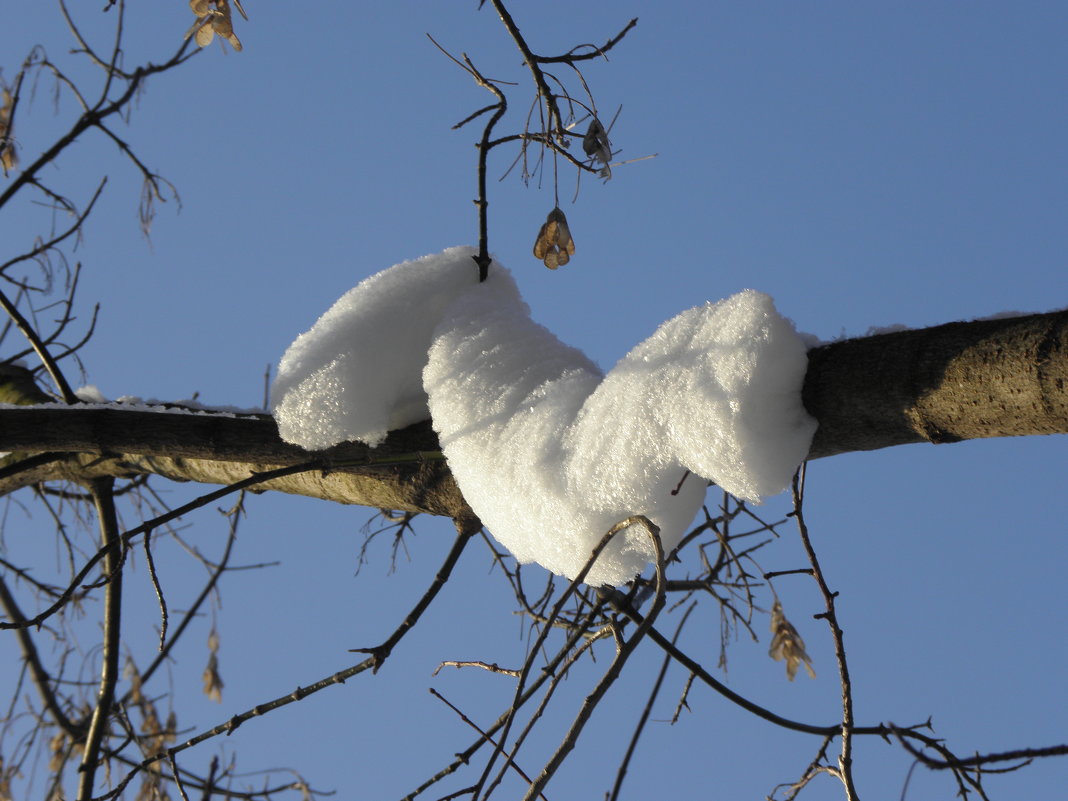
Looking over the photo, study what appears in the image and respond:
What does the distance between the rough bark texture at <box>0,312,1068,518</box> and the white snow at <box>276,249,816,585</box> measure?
0.05m

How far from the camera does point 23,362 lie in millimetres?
2113

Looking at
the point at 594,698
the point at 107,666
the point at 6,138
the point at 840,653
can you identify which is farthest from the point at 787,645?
the point at 6,138

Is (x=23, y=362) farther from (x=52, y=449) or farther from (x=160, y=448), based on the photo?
(x=160, y=448)

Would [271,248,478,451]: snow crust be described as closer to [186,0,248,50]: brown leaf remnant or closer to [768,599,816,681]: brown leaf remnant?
[186,0,248,50]: brown leaf remnant

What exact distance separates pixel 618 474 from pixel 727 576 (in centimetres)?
107

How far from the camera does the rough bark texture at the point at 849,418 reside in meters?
0.78

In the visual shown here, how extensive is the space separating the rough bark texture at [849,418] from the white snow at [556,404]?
0.15 ft

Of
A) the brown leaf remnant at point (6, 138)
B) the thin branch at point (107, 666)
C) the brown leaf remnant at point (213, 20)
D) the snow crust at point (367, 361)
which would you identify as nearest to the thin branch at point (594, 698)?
the snow crust at point (367, 361)

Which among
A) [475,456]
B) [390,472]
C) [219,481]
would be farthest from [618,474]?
[219,481]

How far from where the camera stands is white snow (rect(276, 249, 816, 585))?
878mm

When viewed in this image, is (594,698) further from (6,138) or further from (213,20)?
(6,138)

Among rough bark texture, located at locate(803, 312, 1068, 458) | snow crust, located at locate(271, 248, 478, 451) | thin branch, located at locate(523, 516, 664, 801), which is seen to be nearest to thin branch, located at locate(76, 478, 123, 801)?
snow crust, located at locate(271, 248, 478, 451)

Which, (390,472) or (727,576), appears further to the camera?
(727,576)

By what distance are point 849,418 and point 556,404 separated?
35cm
